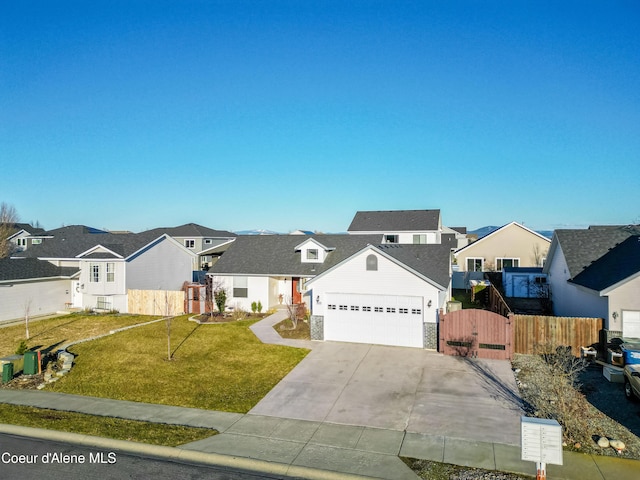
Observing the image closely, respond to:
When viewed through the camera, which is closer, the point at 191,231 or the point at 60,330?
the point at 60,330

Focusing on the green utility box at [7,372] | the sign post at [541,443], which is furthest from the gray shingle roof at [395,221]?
the sign post at [541,443]

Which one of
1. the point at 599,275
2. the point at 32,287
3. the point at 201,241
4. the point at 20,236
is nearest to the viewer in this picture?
the point at 599,275

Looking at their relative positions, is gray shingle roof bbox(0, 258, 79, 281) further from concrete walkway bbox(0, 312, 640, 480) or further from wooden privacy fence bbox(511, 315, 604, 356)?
wooden privacy fence bbox(511, 315, 604, 356)

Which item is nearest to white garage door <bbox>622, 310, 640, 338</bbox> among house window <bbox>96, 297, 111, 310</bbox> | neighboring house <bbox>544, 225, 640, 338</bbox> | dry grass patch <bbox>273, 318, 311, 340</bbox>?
neighboring house <bbox>544, 225, 640, 338</bbox>

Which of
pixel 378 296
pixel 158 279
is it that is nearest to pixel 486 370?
pixel 378 296

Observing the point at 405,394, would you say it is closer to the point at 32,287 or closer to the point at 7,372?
the point at 7,372

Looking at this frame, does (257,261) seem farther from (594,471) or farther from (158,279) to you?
(594,471)

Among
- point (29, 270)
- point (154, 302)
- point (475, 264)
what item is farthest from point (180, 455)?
point (475, 264)

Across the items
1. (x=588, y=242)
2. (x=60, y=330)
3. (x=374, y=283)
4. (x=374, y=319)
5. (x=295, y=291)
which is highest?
(x=588, y=242)
